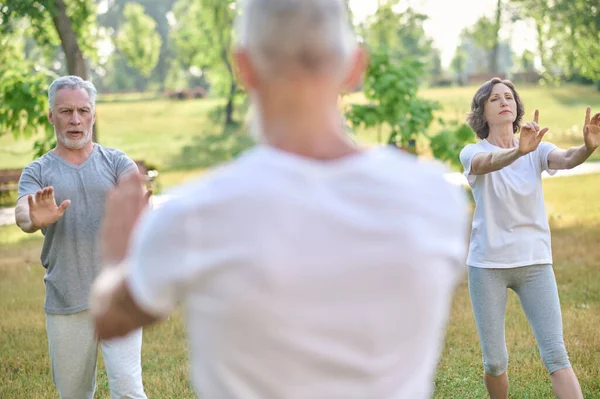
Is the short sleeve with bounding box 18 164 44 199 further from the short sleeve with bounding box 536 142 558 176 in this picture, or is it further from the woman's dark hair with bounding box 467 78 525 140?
the short sleeve with bounding box 536 142 558 176

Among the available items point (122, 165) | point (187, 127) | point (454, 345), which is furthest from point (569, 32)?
point (187, 127)

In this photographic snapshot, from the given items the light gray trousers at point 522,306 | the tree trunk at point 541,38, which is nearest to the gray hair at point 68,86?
the light gray trousers at point 522,306

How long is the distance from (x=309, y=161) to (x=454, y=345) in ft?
19.9

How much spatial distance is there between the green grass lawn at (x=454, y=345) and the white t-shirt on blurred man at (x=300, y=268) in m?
4.64

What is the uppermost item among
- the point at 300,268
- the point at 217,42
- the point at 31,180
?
the point at 217,42

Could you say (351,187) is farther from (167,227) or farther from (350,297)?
(167,227)

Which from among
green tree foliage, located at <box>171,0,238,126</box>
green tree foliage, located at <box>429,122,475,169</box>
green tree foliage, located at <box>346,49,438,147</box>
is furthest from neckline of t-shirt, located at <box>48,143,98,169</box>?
green tree foliage, located at <box>171,0,238,126</box>

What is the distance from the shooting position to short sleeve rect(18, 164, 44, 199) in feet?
13.9

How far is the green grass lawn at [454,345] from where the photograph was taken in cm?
624

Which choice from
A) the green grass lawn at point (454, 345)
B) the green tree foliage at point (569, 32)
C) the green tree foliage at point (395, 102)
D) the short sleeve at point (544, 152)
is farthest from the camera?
the green tree foliage at point (569, 32)

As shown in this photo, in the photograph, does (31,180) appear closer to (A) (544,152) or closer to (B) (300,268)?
(A) (544,152)

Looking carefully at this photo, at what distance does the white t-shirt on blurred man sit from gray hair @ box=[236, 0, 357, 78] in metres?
0.18

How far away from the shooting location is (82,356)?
431cm

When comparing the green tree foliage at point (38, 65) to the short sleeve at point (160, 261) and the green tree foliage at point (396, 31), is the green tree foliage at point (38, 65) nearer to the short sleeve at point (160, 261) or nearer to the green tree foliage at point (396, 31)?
the green tree foliage at point (396, 31)
